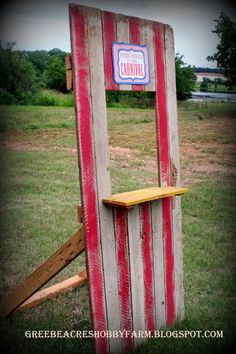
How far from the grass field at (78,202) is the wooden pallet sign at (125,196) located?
0.35 meters

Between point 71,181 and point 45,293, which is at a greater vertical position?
point 71,181

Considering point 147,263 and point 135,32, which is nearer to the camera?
point 135,32

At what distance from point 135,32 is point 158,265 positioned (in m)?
1.66

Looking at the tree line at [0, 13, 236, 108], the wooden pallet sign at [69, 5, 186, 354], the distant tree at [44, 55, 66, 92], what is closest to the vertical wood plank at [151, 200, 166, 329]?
the wooden pallet sign at [69, 5, 186, 354]

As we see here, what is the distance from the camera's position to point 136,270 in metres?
2.67

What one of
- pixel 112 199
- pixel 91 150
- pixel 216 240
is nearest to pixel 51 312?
A: pixel 112 199

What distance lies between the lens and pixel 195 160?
30.7 ft

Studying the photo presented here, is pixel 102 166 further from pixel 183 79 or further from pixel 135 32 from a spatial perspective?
pixel 183 79

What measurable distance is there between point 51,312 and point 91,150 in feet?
5.46

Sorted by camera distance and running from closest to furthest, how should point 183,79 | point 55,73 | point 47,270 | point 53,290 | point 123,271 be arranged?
point 123,271
point 47,270
point 53,290
point 55,73
point 183,79

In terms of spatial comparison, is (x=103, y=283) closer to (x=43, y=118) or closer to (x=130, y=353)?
(x=130, y=353)

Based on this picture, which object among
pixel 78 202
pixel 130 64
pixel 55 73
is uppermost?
pixel 55 73

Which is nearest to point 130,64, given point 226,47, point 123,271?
point 123,271

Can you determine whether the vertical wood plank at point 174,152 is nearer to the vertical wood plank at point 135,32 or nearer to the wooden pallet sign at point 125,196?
the wooden pallet sign at point 125,196
